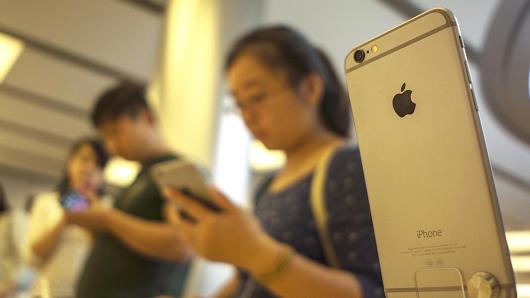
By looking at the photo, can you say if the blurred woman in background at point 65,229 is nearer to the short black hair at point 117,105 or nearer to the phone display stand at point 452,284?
the short black hair at point 117,105

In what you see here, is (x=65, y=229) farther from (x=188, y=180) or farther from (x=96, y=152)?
(x=188, y=180)

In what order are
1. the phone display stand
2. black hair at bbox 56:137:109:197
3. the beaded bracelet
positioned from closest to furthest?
the phone display stand, the beaded bracelet, black hair at bbox 56:137:109:197

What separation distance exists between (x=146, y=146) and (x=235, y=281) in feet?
1.15

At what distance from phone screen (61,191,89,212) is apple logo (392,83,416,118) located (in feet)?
2.48

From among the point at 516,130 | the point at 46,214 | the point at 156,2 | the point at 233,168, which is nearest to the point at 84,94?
the point at 156,2

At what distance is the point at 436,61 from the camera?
246 millimetres

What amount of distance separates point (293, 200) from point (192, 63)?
0.73 meters

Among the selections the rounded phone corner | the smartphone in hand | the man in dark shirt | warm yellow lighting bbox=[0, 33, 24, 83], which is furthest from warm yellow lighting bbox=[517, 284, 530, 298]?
warm yellow lighting bbox=[0, 33, 24, 83]

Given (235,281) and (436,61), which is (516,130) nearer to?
(436,61)

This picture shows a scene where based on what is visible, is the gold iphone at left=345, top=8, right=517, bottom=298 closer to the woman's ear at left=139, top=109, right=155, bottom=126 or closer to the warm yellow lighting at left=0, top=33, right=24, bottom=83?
the woman's ear at left=139, top=109, right=155, bottom=126

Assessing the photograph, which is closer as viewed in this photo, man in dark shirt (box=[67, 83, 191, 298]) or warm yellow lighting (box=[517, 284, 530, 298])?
warm yellow lighting (box=[517, 284, 530, 298])

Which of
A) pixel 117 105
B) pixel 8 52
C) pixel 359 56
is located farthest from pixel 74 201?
pixel 8 52

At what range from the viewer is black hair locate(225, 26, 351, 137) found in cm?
57

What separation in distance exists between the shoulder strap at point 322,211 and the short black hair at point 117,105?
521 millimetres
